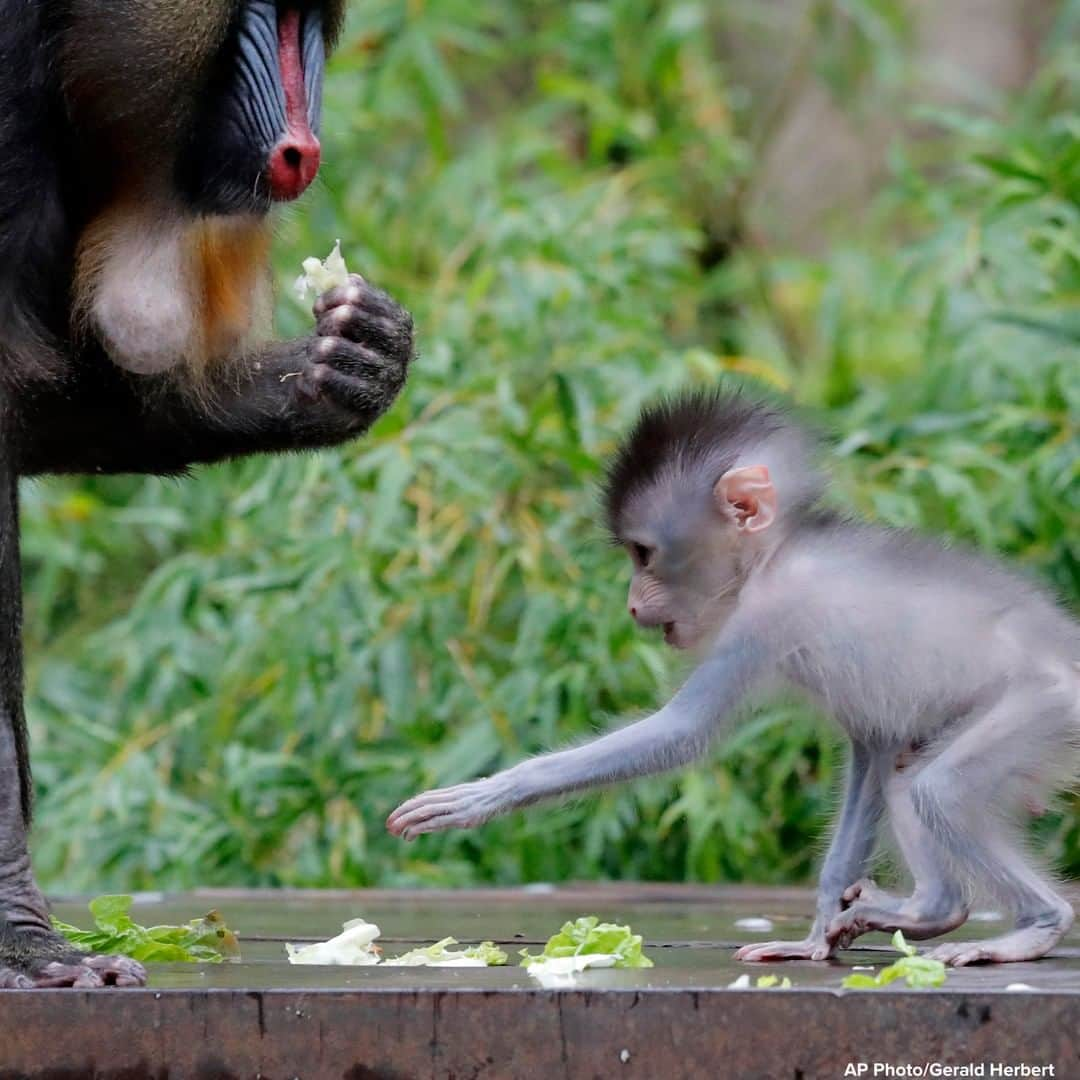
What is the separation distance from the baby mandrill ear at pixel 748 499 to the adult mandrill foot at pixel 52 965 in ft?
3.43

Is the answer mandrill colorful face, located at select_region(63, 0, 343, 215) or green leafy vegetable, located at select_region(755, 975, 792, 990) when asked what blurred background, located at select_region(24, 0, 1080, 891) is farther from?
green leafy vegetable, located at select_region(755, 975, 792, 990)

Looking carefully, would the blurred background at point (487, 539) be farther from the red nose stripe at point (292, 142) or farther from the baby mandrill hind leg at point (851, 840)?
the red nose stripe at point (292, 142)

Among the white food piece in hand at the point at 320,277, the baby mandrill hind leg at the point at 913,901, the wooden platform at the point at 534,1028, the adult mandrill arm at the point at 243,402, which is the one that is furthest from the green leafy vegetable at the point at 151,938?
the white food piece in hand at the point at 320,277

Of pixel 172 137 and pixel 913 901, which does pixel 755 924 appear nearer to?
pixel 913 901

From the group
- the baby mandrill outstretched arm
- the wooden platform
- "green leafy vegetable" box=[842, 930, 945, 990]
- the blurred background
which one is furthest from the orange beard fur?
the blurred background

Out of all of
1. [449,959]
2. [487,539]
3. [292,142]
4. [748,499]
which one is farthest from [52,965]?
[487,539]

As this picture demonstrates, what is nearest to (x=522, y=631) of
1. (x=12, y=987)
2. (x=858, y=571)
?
(x=858, y=571)

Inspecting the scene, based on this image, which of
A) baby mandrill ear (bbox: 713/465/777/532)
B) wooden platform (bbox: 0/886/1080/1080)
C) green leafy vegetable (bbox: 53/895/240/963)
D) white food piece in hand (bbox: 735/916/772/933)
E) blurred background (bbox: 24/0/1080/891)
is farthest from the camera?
blurred background (bbox: 24/0/1080/891)

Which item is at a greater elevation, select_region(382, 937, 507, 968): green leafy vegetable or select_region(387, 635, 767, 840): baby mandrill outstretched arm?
select_region(387, 635, 767, 840): baby mandrill outstretched arm

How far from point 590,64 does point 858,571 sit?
5.20 meters

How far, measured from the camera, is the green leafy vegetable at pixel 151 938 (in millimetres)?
2895

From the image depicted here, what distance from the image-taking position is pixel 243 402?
350 centimetres

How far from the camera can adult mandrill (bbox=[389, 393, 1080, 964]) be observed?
2688 mm

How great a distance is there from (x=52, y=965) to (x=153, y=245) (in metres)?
1.18
